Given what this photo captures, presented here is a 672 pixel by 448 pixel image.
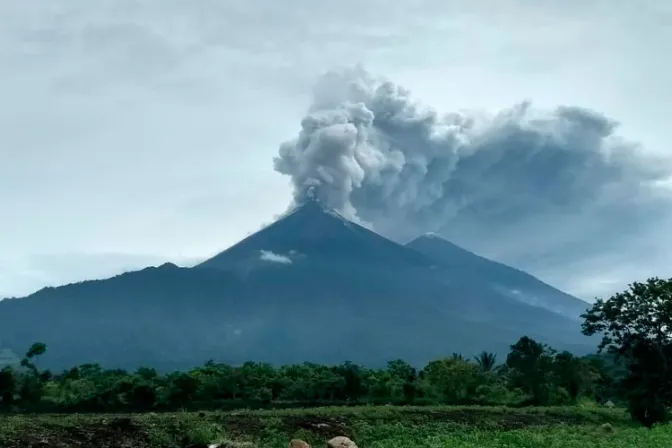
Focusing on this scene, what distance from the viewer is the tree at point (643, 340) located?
39.5 metres

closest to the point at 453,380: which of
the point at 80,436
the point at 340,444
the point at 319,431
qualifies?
the point at 319,431

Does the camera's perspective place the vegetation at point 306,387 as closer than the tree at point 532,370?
Yes

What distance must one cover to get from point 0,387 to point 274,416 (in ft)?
76.6

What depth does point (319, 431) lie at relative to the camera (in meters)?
27.9

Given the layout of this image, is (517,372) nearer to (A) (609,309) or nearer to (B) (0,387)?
(A) (609,309)

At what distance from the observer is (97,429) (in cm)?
2480

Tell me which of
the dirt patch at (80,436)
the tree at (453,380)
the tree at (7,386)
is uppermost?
the tree at (453,380)

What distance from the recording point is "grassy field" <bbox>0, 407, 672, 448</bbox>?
939 inches

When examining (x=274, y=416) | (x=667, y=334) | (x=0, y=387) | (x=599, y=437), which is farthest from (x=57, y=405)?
(x=667, y=334)

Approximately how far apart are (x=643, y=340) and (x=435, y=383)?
52.6ft

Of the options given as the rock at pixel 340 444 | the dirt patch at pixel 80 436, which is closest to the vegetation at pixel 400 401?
the dirt patch at pixel 80 436

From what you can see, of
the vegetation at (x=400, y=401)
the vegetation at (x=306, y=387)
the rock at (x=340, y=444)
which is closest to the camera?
the rock at (x=340, y=444)

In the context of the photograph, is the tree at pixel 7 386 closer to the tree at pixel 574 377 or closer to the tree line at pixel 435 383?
the tree line at pixel 435 383

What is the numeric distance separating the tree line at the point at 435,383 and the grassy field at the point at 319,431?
7.49 meters
